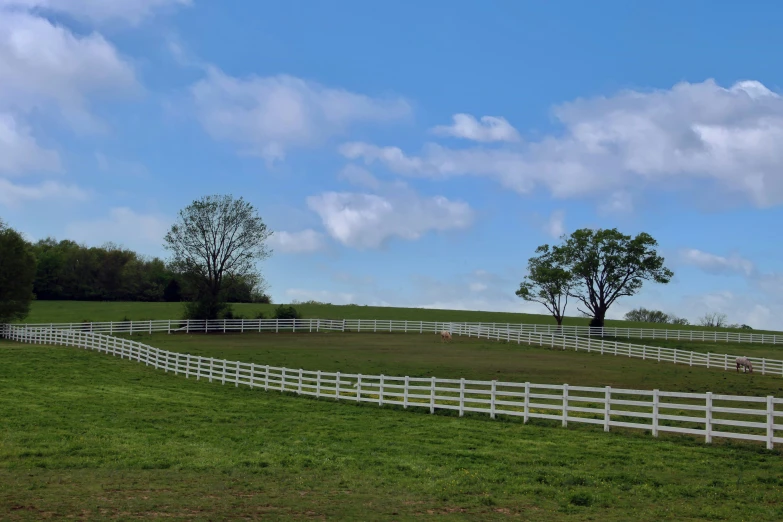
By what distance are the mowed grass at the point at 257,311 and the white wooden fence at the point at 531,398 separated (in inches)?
1685

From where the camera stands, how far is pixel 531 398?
27500 millimetres

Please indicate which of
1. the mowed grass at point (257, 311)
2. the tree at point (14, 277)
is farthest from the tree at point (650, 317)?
the tree at point (14, 277)

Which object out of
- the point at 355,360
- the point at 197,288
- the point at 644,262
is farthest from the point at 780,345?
the point at 197,288

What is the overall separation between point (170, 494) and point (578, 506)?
6.24 metres

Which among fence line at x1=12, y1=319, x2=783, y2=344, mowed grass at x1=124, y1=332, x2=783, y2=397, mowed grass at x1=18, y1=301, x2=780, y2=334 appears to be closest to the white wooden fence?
mowed grass at x1=124, y1=332, x2=783, y2=397

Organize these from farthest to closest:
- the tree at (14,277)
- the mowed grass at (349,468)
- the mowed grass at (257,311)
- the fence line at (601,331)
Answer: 1. the mowed grass at (257,311)
2. the tree at (14,277)
3. the fence line at (601,331)
4. the mowed grass at (349,468)

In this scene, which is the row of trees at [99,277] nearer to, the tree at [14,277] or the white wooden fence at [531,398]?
the tree at [14,277]

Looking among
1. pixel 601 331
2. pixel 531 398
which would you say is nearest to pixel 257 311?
pixel 601 331

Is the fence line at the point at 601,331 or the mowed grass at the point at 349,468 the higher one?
the fence line at the point at 601,331

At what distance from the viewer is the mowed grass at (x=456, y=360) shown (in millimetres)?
34844

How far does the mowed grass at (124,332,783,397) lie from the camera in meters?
34.8

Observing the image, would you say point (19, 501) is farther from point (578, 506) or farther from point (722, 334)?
point (722, 334)

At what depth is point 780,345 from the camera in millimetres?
72500

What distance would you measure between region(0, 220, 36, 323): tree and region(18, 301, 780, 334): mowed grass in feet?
52.5
